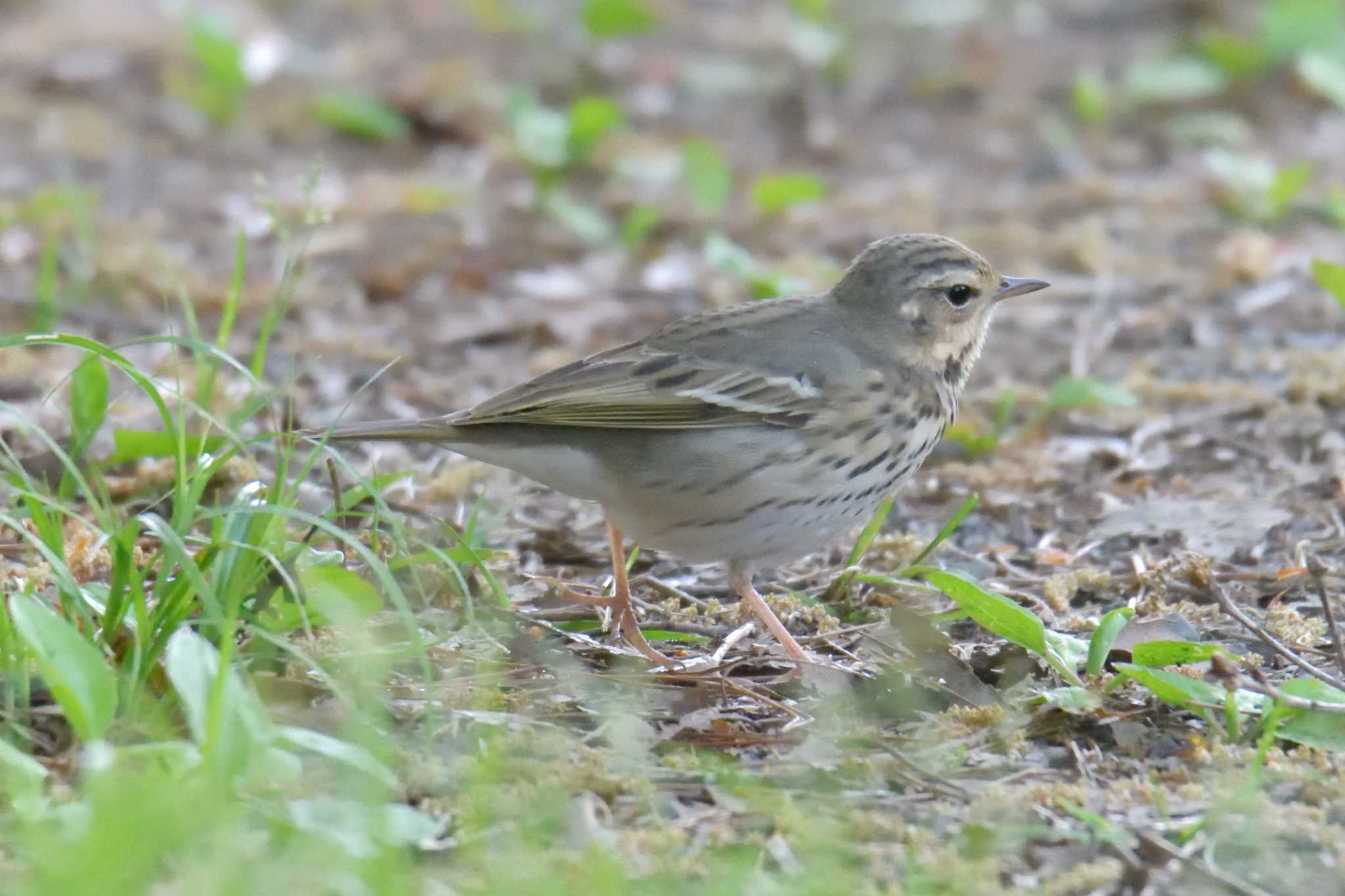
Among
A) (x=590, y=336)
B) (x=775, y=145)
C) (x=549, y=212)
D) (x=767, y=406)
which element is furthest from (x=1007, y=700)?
(x=775, y=145)

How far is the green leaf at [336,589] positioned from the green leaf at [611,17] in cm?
832

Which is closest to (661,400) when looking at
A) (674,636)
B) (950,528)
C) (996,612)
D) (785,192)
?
(674,636)

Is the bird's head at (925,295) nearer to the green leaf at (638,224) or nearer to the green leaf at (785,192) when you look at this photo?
the green leaf at (785,192)

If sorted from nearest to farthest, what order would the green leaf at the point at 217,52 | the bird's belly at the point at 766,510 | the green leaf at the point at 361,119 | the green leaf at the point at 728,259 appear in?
the bird's belly at the point at 766,510 < the green leaf at the point at 728,259 < the green leaf at the point at 217,52 < the green leaf at the point at 361,119

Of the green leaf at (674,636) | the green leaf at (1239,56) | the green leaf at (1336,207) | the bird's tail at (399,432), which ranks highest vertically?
the green leaf at (1239,56)

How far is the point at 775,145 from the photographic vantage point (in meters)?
11.9

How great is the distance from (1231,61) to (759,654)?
29.0 feet

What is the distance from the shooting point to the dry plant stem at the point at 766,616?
5363mm

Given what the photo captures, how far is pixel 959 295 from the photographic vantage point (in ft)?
20.9

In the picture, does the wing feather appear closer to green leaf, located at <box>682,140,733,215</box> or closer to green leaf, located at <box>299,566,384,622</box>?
green leaf, located at <box>299,566,384,622</box>

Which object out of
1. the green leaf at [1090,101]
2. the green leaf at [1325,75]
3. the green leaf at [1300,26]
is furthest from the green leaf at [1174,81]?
the green leaf at [1325,75]

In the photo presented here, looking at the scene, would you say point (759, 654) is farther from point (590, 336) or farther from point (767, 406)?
point (590, 336)

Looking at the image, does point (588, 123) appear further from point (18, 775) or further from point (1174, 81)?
point (18, 775)

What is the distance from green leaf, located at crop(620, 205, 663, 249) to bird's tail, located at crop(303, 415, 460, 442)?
441 cm
